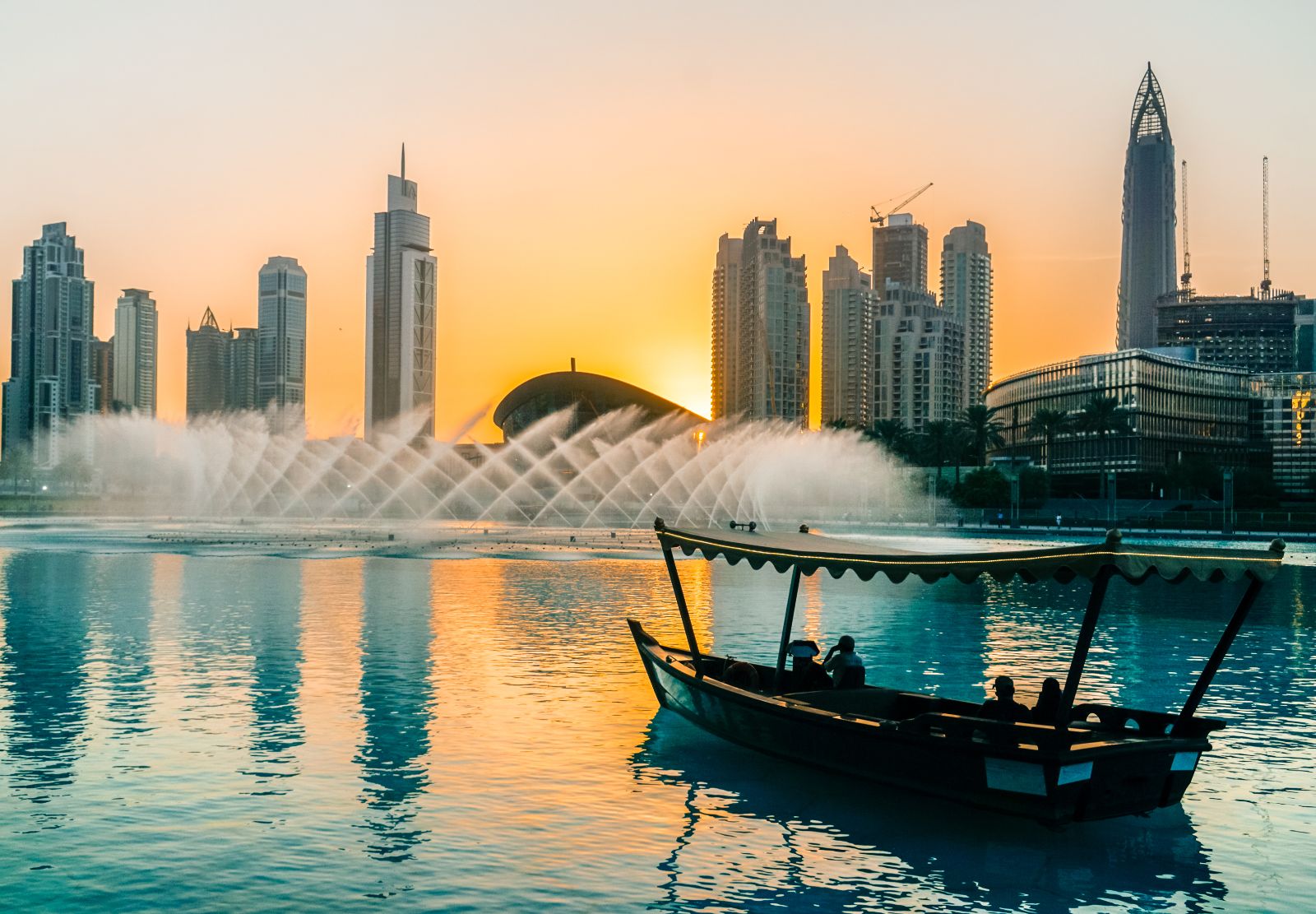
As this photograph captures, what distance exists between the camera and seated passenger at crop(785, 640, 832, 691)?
20297 mm

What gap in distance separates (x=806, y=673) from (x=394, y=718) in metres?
8.30

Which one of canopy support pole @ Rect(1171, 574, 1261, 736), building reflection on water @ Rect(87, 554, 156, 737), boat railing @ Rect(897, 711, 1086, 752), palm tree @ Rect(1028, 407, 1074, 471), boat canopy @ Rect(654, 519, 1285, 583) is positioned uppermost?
palm tree @ Rect(1028, 407, 1074, 471)

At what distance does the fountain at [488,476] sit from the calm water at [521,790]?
48.5 m

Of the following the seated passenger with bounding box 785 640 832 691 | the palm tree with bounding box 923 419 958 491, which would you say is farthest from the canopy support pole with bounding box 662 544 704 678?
the palm tree with bounding box 923 419 958 491

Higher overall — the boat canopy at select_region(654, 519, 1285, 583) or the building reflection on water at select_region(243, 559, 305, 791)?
the boat canopy at select_region(654, 519, 1285, 583)

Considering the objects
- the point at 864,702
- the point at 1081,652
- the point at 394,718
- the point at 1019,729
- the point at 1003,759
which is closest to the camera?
the point at 1003,759

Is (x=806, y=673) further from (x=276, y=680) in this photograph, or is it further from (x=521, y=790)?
(x=276, y=680)

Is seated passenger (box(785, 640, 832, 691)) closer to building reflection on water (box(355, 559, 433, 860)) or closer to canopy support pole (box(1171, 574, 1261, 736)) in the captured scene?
canopy support pole (box(1171, 574, 1261, 736))

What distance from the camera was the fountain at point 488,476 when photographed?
328ft

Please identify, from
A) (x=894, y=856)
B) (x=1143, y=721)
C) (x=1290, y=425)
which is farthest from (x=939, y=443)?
(x=894, y=856)

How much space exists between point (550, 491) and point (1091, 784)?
163157 millimetres

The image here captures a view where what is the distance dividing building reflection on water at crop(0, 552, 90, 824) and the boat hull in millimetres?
11035

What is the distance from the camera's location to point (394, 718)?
22.9 m

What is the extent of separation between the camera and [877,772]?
1694 cm
